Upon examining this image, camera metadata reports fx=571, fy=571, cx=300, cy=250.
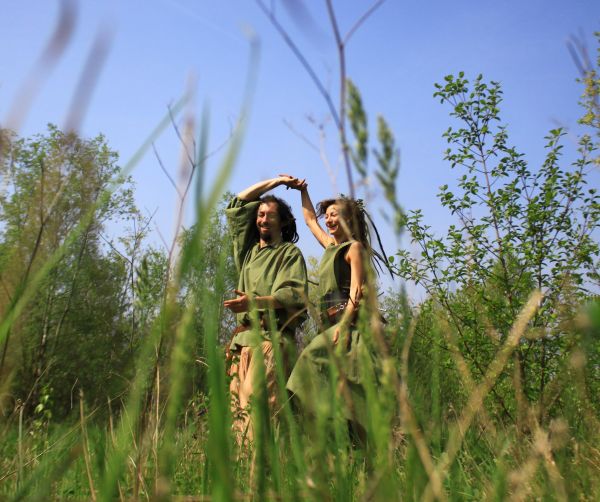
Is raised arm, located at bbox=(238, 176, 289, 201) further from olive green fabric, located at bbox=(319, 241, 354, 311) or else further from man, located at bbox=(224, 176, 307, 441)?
olive green fabric, located at bbox=(319, 241, 354, 311)

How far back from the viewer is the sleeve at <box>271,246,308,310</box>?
4.38 metres

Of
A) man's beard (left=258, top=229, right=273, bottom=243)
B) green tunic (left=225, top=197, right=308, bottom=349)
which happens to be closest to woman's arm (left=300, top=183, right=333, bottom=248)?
green tunic (left=225, top=197, right=308, bottom=349)

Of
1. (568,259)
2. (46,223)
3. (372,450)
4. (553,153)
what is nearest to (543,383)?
(568,259)

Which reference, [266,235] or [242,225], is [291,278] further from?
[242,225]

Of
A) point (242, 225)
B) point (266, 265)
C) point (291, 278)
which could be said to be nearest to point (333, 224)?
point (291, 278)

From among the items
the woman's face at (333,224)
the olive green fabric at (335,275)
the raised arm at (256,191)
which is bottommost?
the olive green fabric at (335,275)

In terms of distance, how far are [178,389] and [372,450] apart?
0.49m

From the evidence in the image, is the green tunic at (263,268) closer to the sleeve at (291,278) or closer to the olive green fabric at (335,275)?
the sleeve at (291,278)

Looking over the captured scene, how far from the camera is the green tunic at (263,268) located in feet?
14.5

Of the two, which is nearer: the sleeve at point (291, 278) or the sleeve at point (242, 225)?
the sleeve at point (291, 278)

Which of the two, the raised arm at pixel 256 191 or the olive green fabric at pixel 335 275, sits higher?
the raised arm at pixel 256 191

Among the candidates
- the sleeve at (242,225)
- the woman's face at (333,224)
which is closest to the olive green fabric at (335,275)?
the woman's face at (333,224)

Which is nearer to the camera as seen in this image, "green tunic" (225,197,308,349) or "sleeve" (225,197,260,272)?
"green tunic" (225,197,308,349)

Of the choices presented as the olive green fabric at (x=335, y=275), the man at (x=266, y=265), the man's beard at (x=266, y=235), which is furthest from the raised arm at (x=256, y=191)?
the olive green fabric at (x=335, y=275)
